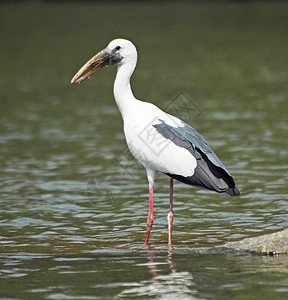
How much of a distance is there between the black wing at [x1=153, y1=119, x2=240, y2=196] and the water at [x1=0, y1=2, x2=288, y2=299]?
0.79 meters

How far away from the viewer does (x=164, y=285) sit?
23.4 feet

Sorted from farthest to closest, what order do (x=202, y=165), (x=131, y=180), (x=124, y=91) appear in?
(x=131, y=180)
(x=124, y=91)
(x=202, y=165)

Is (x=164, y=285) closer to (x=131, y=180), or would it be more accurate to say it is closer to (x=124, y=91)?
(x=124, y=91)

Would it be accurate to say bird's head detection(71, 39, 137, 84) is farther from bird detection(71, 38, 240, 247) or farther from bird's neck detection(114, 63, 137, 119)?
bird detection(71, 38, 240, 247)

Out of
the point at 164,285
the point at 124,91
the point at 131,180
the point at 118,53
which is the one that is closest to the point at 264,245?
the point at 164,285

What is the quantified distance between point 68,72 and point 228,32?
41.0ft

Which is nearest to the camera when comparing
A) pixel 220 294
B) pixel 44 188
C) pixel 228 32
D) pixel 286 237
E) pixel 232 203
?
pixel 220 294

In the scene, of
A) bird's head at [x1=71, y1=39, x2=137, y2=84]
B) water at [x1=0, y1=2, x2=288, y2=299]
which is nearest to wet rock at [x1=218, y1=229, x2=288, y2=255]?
water at [x1=0, y1=2, x2=288, y2=299]

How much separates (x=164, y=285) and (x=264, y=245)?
4.91ft

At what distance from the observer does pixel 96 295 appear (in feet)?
22.4

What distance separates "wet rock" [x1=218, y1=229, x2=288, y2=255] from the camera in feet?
26.2

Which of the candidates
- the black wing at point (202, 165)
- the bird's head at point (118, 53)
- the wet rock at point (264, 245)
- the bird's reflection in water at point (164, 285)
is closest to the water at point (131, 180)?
the bird's reflection in water at point (164, 285)

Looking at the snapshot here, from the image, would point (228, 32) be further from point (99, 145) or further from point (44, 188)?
point (44, 188)

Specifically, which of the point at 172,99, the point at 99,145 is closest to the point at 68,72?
the point at 172,99
